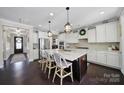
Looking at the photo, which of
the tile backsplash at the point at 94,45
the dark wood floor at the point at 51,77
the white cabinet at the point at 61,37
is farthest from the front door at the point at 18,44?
the dark wood floor at the point at 51,77

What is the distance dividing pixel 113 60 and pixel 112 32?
1.36 m

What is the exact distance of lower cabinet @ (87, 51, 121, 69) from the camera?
132 inches

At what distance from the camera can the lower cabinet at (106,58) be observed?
3365mm

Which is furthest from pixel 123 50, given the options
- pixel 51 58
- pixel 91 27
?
pixel 51 58

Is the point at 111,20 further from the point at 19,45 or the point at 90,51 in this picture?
the point at 19,45

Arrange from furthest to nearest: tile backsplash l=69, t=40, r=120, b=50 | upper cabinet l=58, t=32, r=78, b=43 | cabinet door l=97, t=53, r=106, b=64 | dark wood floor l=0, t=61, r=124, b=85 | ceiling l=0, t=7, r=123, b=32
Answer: upper cabinet l=58, t=32, r=78, b=43 < tile backsplash l=69, t=40, r=120, b=50 < cabinet door l=97, t=53, r=106, b=64 < ceiling l=0, t=7, r=123, b=32 < dark wood floor l=0, t=61, r=124, b=85

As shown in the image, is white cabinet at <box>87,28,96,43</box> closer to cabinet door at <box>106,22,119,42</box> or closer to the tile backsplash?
the tile backsplash

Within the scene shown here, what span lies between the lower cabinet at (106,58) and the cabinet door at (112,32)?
0.71 m

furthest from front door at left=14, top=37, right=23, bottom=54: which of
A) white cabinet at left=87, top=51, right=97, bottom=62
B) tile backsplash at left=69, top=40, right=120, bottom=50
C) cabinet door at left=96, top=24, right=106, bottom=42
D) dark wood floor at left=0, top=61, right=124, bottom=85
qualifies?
cabinet door at left=96, top=24, right=106, bottom=42
